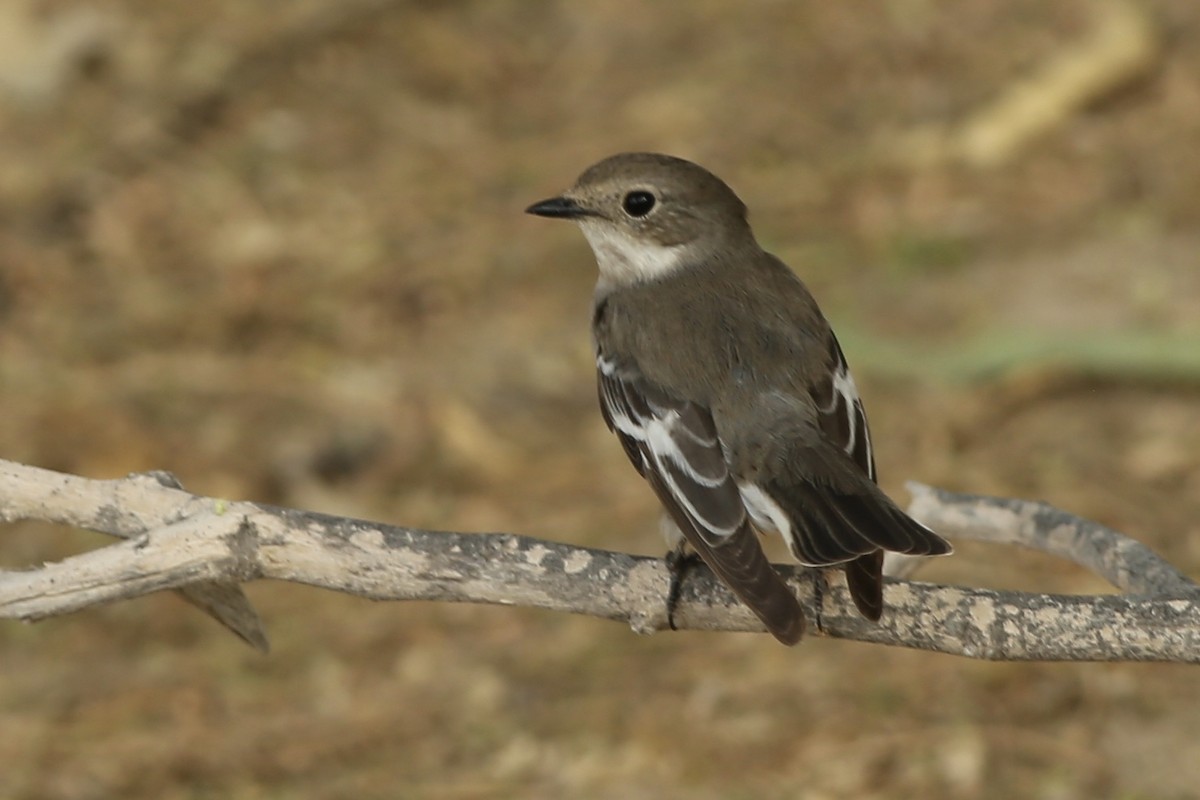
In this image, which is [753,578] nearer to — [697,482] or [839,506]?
[839,506]

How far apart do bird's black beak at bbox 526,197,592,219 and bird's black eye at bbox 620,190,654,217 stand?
0.43 feet

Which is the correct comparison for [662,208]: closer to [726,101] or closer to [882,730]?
[882,730]

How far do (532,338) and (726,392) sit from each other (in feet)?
17.0

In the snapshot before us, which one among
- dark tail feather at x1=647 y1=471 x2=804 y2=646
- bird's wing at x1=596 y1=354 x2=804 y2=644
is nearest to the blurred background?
bird's wing at x1=596 y1=354 x2=804 y2=644

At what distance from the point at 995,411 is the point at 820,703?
268 cm

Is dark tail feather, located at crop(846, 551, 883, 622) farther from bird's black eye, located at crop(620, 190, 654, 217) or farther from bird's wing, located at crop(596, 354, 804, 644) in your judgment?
bird's black eye, located at crop(620, 190, 654, 217)

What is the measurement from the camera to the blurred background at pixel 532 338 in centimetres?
701

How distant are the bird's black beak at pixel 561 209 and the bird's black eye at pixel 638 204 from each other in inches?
5.1

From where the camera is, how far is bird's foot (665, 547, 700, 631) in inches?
175

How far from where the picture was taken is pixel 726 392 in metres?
4.99

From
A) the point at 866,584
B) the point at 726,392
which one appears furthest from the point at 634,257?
the point at 866,584

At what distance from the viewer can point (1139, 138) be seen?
446 inches

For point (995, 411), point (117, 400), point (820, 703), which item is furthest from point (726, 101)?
point (820, 703)

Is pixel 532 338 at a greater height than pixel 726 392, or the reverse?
pixel 532 338
